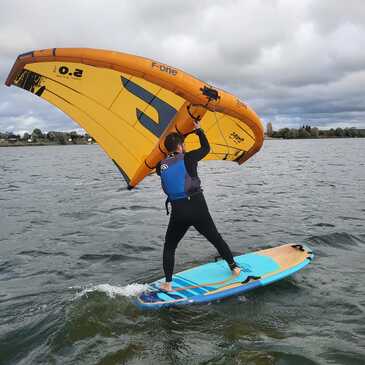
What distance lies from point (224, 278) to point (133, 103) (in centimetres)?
384

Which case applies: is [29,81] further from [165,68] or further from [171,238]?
[171,238]

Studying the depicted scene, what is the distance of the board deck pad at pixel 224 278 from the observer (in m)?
7.00

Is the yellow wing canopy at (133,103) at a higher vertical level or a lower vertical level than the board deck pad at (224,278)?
higher

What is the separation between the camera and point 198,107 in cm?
722

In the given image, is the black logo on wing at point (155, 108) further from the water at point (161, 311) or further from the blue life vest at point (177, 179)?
the water at point (161, 311)

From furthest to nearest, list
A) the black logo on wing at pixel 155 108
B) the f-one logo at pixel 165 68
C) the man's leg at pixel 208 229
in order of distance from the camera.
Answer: the black logo on wing at pixel 155 108 → the man's leg at pixel 208 229 → the f-one logo at pixel 165 68

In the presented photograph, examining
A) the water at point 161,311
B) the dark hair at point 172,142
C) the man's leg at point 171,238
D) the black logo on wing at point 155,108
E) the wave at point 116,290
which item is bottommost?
the water at point 161,311

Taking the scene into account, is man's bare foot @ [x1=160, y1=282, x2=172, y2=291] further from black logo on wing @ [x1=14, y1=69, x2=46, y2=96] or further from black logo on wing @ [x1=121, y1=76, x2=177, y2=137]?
black logo on wing @ [x1=14, y1=69, x2=46, y2=96]

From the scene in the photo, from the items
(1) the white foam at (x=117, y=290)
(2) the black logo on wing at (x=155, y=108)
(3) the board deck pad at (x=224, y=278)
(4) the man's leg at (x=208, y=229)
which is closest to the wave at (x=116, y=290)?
(1) the white foam at (x=117, y=290)

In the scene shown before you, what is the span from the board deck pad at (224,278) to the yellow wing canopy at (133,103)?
2.38 meters

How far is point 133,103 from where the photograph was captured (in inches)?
325

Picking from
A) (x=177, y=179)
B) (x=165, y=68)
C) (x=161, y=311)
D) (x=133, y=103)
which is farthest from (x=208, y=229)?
(x=133, y=103)

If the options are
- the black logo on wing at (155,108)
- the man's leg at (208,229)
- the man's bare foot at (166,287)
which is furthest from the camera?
the black logo on wing at (155,108)

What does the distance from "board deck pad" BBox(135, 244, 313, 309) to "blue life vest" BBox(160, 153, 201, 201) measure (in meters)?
1.71
